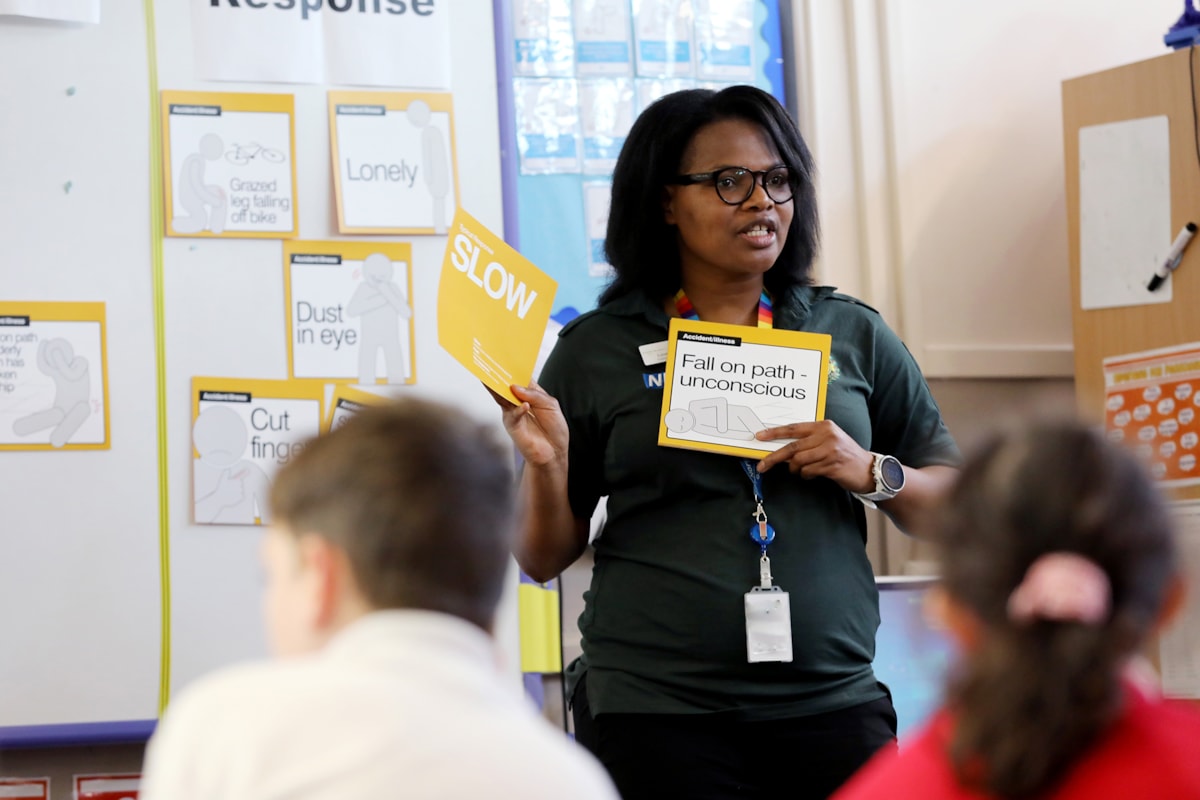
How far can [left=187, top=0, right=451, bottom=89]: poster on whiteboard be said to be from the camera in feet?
9.68

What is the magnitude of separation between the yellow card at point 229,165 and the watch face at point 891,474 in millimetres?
1578

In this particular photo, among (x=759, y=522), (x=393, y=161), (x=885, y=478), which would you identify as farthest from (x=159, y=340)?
(x=885, y=478)

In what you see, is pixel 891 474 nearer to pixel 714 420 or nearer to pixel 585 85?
pixel 714 420

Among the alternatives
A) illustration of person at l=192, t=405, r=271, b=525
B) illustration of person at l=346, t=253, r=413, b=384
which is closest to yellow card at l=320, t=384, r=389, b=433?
illustration of person at l=346, t=253, r=413, b=384

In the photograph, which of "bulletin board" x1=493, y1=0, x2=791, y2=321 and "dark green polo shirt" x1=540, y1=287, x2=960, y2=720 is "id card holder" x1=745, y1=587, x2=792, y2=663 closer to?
"dark green polo shirt" x1=540, y1=287, x2=960, y2=720

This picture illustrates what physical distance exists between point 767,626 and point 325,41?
72.5 inches

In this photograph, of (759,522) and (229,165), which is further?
(229,165)

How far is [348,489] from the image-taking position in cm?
104

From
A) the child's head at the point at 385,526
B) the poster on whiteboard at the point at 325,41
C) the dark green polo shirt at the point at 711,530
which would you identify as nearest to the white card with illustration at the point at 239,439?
the poster on whiteboard at the point at 325,41

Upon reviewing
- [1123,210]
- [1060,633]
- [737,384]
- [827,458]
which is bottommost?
[1060,633]

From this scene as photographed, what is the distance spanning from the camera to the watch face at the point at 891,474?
1.91 metres

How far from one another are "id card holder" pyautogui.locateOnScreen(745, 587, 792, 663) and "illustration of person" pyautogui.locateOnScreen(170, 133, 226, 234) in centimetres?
163

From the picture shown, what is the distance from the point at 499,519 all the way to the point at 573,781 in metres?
0.24

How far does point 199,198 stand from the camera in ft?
9.57
